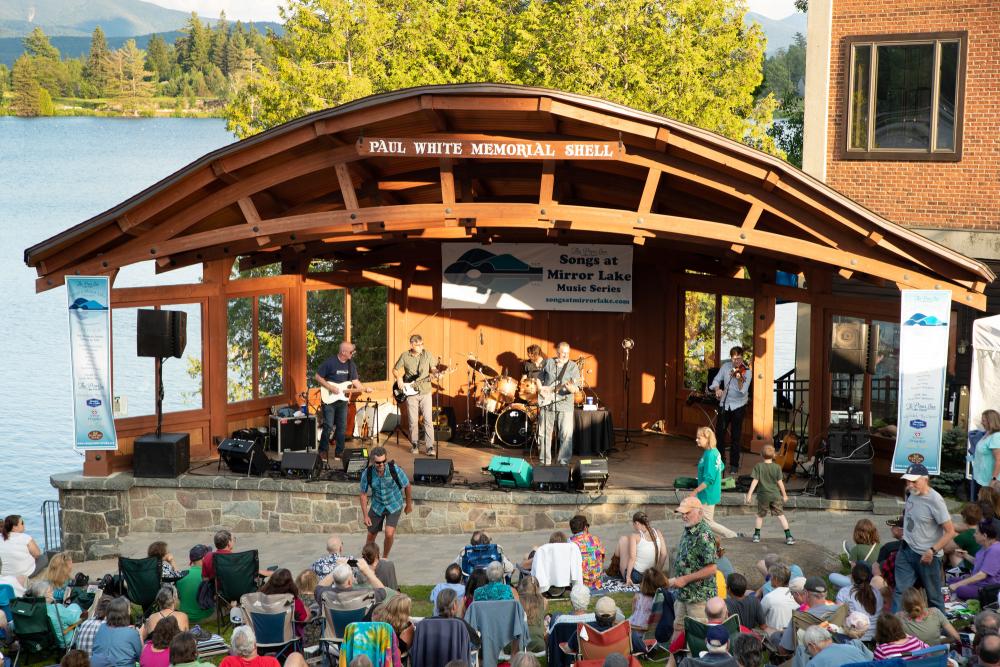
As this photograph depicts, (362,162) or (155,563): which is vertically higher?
(362,162)

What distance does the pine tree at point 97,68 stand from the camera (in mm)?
94375

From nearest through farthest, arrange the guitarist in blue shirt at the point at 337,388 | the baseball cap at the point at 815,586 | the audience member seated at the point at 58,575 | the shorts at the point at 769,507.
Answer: the baseball cap at the point at 815,586
the audience member seated at the point at 58,575
the shorts at the point at 769,507
the guitarist in blue shirt at the point at 337,388

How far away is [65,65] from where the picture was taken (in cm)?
9588

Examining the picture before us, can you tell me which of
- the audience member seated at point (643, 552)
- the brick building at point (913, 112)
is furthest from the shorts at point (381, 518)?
the brick building at point (913, 112)

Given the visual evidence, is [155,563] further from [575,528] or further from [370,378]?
[370,378]

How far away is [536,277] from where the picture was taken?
18797mm

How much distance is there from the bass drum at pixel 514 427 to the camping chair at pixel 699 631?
8296 millimetres

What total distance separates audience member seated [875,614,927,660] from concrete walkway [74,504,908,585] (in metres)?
4.03

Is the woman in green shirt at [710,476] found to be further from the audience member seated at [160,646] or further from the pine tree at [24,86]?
the pine tree at [24,86]

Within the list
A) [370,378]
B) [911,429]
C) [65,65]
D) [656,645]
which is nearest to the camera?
[656,645]

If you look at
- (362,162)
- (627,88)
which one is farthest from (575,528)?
(627,88)

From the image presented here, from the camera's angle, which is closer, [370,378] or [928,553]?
[928,553]

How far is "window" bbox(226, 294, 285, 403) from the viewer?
Answer: 18.2m

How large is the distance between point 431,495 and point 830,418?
510 centimetres
